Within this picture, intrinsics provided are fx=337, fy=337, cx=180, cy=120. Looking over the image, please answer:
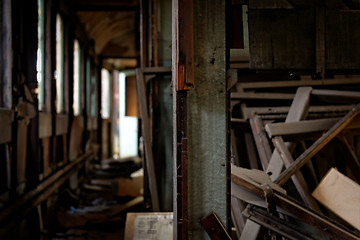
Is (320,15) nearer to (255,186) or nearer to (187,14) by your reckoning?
(187,14)

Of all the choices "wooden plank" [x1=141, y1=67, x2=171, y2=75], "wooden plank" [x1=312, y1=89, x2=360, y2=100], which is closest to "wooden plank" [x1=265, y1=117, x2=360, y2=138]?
"wooden plank" [x1=312, y1=89, x2=360, y2=100]

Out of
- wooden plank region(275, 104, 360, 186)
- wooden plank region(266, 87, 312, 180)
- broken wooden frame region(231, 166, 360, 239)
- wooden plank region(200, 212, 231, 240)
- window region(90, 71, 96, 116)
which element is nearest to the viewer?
wooden plank region(200, 212, 231, 240)

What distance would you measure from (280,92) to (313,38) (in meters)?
3.16

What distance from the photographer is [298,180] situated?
4.22 meters

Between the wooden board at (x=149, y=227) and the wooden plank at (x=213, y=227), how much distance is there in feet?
3.14

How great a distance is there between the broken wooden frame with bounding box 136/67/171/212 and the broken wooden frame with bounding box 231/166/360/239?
1.95 m

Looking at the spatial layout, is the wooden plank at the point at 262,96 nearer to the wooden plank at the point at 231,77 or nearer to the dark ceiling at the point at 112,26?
the wooden plank at the point at 231,77

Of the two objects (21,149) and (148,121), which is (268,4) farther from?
(21,149)

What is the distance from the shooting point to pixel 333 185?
322 centimetres

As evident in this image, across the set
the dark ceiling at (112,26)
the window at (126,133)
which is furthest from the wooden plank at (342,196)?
the window at (126,133)

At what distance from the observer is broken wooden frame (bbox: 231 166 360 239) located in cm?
269

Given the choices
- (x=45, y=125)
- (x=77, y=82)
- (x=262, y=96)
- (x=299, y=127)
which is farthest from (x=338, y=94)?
(x=77, y=82)

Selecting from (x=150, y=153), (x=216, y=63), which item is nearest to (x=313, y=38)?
(x=216, y=63)

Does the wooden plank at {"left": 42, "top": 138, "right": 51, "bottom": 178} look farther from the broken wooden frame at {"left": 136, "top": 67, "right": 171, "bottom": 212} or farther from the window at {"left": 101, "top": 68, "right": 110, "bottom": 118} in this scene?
the window at {"left": 101, "top": 68, "right": 110, "bottom": 118}
